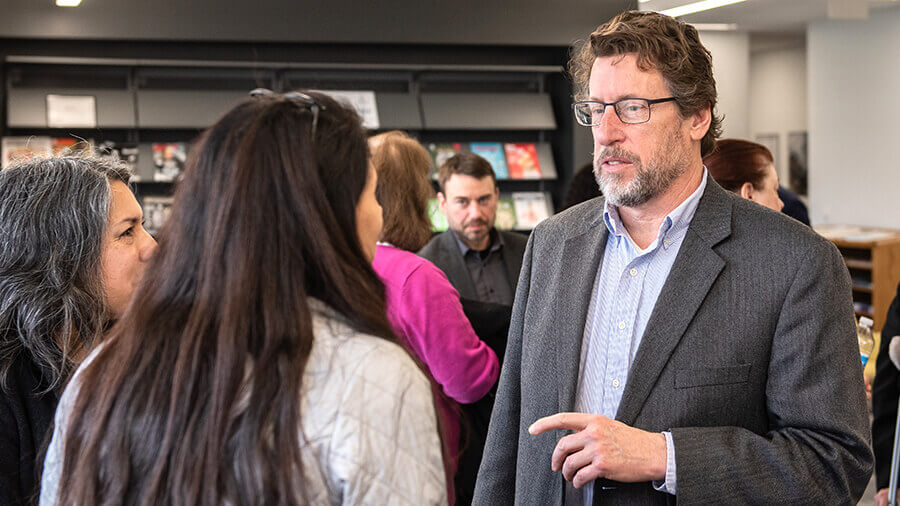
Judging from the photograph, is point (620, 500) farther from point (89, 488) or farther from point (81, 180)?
point (81, 180)

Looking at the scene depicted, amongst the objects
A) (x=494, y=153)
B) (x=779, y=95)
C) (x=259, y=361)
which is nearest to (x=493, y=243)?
(x=259, y=361)

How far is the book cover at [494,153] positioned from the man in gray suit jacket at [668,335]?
473cm

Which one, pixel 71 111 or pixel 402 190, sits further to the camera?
pixel 71 111

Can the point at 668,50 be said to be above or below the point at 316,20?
below

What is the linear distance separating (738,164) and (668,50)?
0.99 metres

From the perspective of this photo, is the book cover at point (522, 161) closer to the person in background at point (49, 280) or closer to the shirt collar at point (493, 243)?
the shirt collar at point (493, 243)

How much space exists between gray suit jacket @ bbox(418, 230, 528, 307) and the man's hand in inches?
70.6

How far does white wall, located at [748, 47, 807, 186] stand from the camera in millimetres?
10977

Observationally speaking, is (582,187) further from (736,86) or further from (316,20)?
(736,86)

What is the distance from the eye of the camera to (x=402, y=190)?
2.63 meters

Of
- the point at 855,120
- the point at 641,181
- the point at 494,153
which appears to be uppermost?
the point at 855,120

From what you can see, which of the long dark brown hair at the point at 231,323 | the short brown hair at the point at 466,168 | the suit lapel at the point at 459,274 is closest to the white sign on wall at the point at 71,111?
the short brown hair at the point at 466,168

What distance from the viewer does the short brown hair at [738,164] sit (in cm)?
257

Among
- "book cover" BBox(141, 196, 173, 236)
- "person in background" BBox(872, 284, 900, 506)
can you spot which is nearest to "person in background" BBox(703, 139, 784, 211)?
"person in background" BBox(872, 284, 900, 506)
